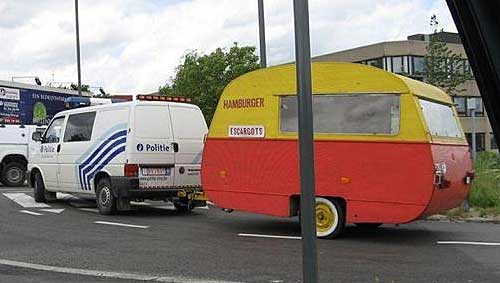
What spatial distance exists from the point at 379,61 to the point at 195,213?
6049cm

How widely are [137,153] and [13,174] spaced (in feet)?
35.9

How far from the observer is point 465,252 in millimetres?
8719

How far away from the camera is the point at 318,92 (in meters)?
10.1

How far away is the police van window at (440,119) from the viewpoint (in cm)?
967

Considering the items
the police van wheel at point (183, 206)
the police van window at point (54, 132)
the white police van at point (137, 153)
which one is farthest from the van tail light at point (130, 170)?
the police van window at point (54, 132)

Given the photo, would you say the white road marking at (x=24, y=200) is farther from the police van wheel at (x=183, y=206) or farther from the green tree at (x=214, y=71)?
the green tree at (x=214, y=71)

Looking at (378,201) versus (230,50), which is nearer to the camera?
(378,201)

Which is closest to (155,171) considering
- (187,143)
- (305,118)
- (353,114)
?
(187,143)

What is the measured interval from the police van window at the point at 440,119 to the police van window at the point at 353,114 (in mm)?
497

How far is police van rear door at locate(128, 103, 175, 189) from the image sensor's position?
12938 millimetres

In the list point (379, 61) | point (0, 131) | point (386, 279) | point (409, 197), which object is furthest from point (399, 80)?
point (379, 61)

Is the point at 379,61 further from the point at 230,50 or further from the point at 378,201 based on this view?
the point at 378,201

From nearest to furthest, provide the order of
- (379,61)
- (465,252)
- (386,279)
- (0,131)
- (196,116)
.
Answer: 1. (386,279)
2. (465,252)
3. (196,116)
4. (0,131)
5. (379,61)

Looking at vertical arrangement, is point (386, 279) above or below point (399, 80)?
below
